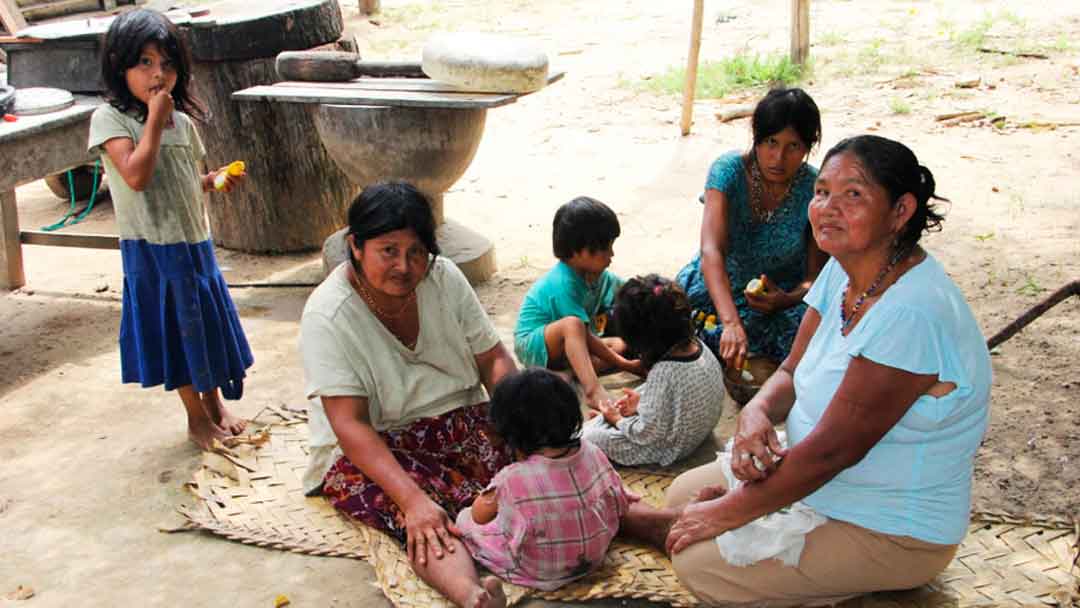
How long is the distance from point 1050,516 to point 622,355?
65.8 inches

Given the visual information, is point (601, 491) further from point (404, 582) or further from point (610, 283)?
point (610, 283)

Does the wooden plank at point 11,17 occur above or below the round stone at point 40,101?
above

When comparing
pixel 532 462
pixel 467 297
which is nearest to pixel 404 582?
pixel 532 462

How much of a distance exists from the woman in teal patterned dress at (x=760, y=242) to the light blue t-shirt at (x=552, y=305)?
0.42m

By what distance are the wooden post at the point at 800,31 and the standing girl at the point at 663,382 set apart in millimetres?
5675

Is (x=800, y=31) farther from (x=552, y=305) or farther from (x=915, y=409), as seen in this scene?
(x=915, y=409)

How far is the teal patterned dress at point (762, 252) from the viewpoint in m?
3.72

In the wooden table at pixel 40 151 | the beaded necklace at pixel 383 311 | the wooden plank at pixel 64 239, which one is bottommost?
the wooden plank at pixel 64 239

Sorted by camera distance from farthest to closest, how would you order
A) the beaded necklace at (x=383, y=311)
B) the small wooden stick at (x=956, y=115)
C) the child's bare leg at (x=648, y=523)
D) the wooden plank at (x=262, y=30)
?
the small wooden stick at (x=956, y=115), the wooden plank at (x=262, y=30), the beaded necklace at (x=383, y=311), the child's bare leg at (x=648, y=523)

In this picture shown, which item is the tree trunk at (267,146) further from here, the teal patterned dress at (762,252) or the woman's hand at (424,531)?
the woman's hand at (424,531)

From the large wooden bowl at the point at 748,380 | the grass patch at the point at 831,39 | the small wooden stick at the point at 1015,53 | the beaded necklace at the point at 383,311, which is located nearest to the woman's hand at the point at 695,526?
the beaded necklace at the point at 383,311

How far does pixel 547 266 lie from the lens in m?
5.25

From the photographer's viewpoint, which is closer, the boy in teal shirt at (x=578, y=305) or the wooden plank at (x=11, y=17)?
the boy in teal shirt at (x=578, y=305)

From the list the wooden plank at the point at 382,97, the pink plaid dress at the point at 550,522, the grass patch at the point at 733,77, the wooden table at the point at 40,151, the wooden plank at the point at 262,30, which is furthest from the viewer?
the grass patch at the point at 733,77
